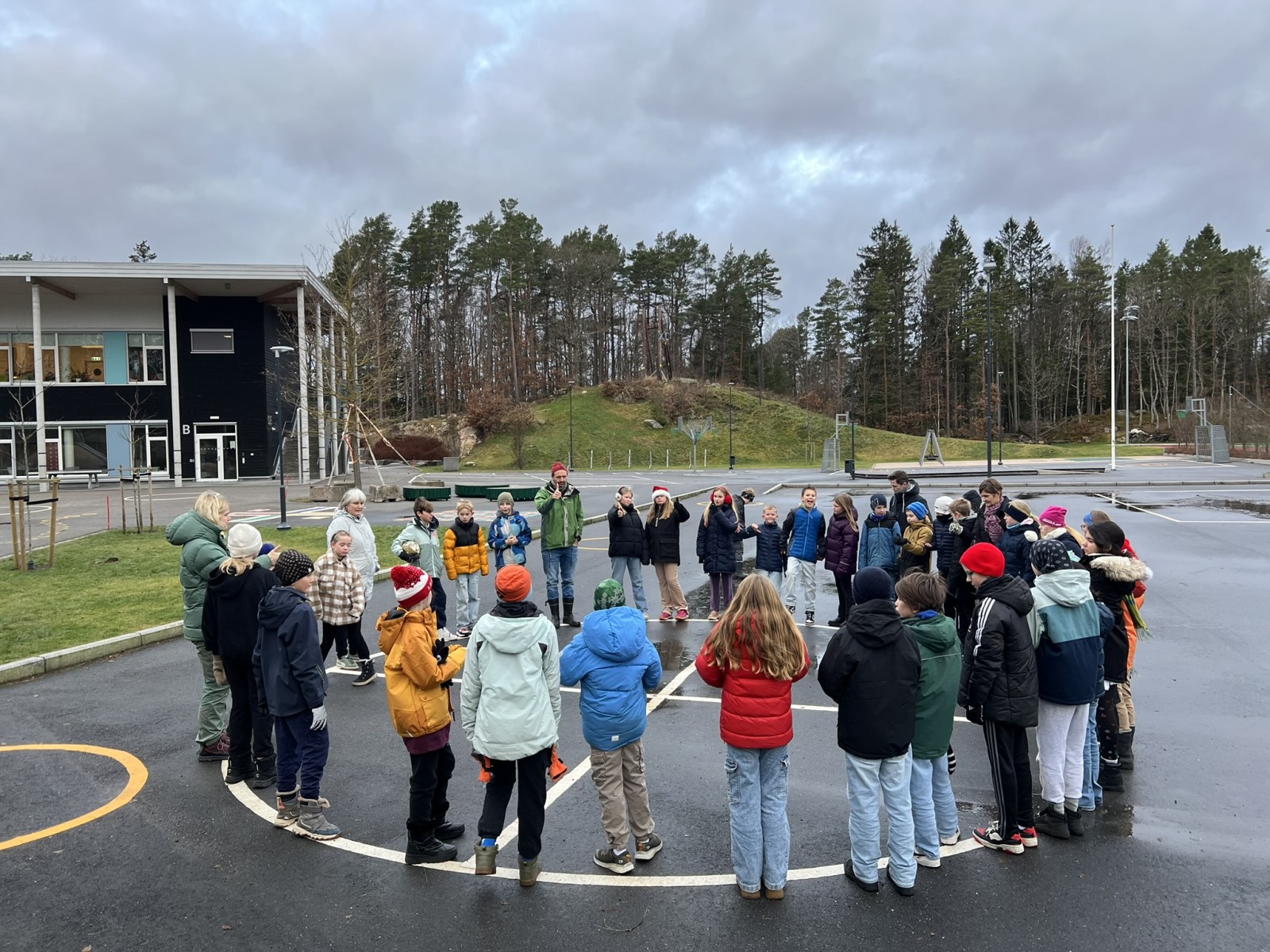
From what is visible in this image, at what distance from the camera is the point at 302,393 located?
38031mm

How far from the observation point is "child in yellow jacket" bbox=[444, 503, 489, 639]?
920 cm

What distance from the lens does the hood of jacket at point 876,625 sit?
4.02 m

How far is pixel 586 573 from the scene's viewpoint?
13703 millimetres

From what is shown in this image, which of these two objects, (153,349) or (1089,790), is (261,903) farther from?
(153,349)

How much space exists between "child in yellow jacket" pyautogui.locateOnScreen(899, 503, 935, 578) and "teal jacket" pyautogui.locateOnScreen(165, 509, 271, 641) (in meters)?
6.48

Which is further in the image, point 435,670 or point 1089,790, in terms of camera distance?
point 1089,790

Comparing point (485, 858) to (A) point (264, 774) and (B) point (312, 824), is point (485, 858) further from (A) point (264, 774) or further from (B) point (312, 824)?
(A) point (264, 774)

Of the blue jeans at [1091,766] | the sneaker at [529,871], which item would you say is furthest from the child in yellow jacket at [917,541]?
the sneaker at [529,871]

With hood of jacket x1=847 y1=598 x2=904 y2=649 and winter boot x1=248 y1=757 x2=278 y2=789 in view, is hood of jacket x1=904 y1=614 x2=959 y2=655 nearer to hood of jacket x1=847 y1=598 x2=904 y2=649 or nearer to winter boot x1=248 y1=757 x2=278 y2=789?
hood of jacket x1=847 y1=598 x2=904 y2=649

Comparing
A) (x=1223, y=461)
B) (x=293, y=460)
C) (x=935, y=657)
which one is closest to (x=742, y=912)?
(x=935, y=657)

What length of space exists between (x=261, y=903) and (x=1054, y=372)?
90.8 m

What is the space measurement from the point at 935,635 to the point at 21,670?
29.4 feet

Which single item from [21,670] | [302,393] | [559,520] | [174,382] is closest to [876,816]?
[559,520]

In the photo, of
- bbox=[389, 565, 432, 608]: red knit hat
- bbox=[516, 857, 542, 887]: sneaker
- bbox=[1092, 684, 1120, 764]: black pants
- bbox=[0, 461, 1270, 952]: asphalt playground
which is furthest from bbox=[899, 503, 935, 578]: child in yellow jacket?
bbox=[389, 565, 432, 608]: red knit hat
